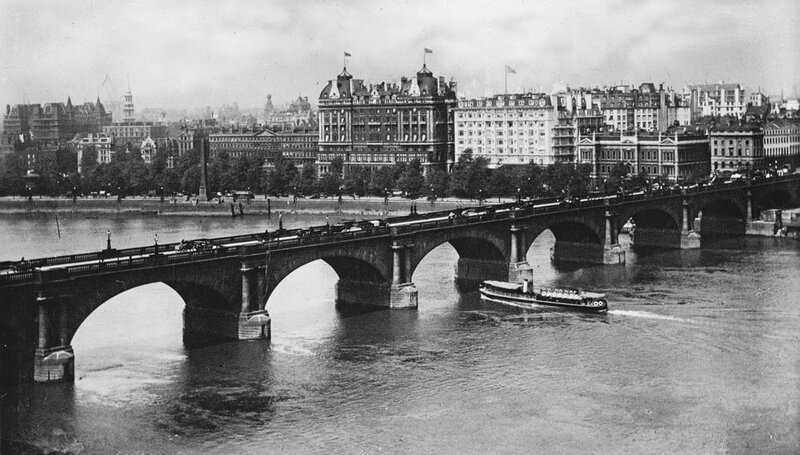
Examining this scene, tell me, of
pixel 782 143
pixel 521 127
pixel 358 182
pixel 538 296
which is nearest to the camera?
pixel 538 296

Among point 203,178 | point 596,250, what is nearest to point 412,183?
point 203,178

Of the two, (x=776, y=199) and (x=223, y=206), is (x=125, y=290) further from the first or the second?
(x=223, y=206)

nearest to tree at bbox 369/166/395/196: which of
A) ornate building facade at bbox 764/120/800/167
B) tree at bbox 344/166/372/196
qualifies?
tree at bbox 344/166/372/196

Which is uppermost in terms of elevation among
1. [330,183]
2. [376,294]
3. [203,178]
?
[203,178]

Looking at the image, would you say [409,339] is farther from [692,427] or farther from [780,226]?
[780,226]

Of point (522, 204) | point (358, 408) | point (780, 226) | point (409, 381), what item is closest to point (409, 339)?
point (409, 381)

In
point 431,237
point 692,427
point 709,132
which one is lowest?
point 692,427
